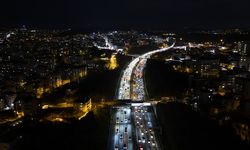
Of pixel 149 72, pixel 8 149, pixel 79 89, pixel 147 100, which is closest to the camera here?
pixel 8 149

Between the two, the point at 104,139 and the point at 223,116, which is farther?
the point at 223,116

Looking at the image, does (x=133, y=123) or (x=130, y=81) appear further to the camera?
(x=130, y=81)

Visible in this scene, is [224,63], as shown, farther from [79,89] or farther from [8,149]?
[8,149]

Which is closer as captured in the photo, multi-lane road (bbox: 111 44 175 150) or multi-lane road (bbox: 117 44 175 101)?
multi-lane road (bbox: 111 44 175 150)

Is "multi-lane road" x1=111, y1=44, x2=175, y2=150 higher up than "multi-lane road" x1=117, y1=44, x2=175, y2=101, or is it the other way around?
"multi-lane road" x1=117, y1=44, x2=175, y2=101

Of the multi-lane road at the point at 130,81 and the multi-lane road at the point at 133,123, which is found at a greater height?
the multi-lane road at the point at 130,81

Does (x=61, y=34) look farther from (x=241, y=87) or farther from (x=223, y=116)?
(x=223, y=116)

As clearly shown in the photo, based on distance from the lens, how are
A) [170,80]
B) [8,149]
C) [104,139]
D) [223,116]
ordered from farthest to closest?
[170,80], [223,116], [104,139], [8,149]

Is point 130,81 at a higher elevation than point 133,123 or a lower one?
higher

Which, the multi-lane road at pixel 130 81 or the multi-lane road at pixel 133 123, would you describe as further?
the multi-lane road at pixel 130 81

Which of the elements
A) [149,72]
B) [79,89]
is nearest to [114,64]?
[149,72]
